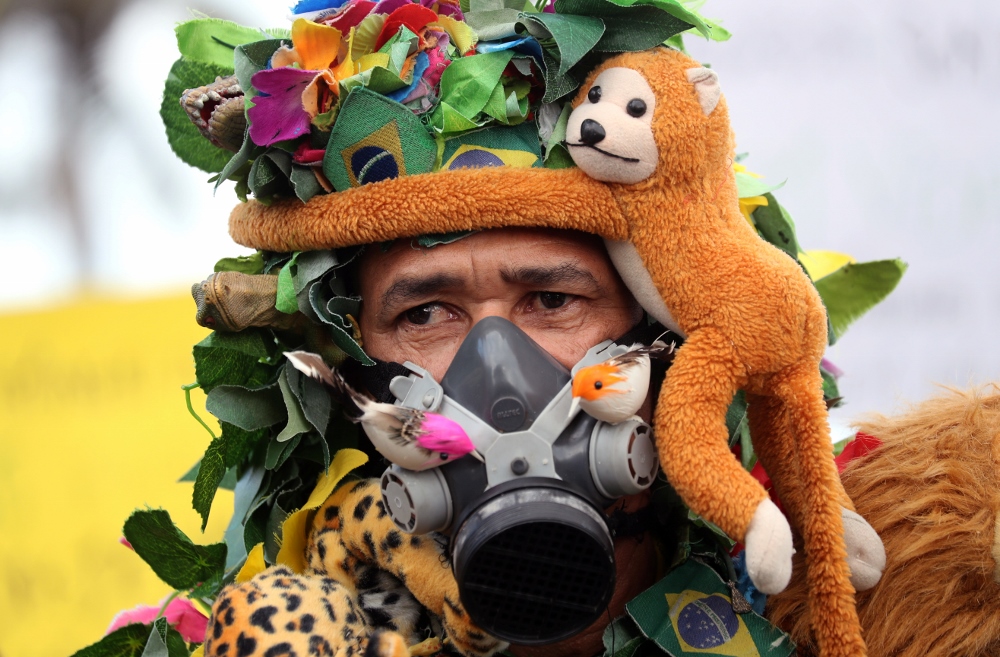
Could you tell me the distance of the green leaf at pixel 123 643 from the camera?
212 centimetres

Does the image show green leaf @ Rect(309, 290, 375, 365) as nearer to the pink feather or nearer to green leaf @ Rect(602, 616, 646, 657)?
the pink feather

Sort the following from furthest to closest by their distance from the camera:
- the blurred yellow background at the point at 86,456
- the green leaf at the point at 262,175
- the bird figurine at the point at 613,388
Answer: the blurred yellow background at the point at 86,456, the green leaf at the point at 262,175, the bird figurine at the point at 613,388

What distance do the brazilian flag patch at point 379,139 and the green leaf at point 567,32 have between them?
29cm

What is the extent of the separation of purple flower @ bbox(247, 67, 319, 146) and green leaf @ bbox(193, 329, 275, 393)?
0.43 meters

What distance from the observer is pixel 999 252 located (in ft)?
11.4

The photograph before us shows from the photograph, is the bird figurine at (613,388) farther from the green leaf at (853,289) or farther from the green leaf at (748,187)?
the green leaf at (853,289)

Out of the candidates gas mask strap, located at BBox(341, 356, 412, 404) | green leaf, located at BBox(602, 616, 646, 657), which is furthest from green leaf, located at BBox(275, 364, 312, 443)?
green leaf, located at BBox(602, 616, 646, 657)

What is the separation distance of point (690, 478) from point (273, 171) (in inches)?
40.4

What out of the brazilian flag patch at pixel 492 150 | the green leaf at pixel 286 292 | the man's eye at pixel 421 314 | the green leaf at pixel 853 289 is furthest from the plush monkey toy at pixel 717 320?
the green leaf at pixel 853 289

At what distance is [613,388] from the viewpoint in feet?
5.68

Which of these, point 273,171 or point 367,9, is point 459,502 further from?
point 367,9

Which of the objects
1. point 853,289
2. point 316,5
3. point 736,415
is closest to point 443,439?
point 736,415

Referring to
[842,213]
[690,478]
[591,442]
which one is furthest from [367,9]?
[842,213]

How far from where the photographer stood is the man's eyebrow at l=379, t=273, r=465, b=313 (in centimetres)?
196
